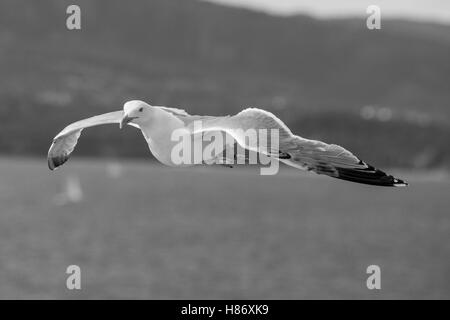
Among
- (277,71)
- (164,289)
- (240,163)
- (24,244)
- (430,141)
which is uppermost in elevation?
(277,71)

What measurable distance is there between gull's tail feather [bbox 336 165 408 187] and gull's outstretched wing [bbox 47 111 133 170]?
4.39ft

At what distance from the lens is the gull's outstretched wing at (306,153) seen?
12.1ft

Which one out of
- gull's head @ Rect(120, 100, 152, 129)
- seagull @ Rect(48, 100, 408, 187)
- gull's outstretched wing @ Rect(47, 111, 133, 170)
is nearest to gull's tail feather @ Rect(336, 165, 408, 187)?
seagull @ Rect(48, 100, 408, 187)

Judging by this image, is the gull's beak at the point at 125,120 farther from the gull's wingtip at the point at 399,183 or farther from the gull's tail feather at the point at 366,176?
the gull's wingtip at the point at 399,183

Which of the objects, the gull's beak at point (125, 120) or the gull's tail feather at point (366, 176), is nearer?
the gull's tail feather at point (366, 176)

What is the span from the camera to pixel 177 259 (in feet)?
294

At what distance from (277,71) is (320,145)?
638ft

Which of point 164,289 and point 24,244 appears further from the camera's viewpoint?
point 24,244

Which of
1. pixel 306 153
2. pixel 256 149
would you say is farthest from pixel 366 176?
pixel 256 149

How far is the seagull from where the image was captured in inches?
146

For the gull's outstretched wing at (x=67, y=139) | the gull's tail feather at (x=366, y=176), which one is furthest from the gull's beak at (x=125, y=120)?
the gull's tail feather at (x=366, y=176)

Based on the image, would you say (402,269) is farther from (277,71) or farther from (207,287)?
(277,71)

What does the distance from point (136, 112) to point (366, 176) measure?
1.12 m
